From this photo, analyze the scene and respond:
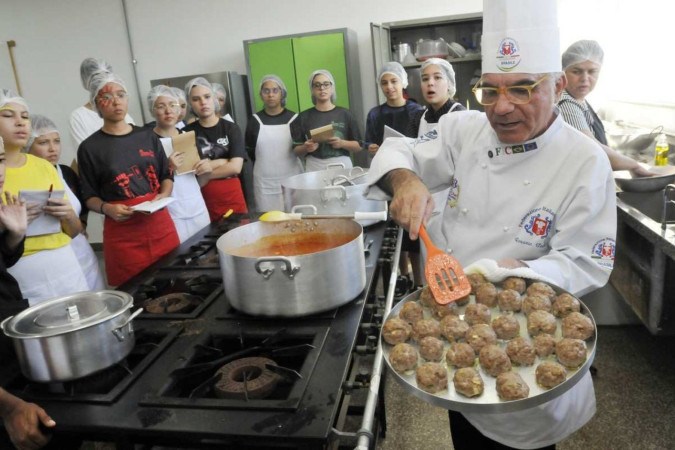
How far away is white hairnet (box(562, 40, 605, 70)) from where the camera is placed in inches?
96.3

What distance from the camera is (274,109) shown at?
12.6ft

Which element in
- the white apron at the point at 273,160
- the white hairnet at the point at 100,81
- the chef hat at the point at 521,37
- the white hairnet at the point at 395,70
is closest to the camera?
the chef hat at the point at 521,37

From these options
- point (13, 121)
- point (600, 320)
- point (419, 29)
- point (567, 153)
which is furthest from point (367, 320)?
point (419, 29)

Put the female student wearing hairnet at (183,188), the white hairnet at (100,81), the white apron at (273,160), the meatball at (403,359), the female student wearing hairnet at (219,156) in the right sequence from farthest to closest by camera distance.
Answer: the white apron at (273,160) → the female student wearing hairnet at (219,156) → the female student wearing hairnet at (183,188) → the white hairnet at (100,81) → the meatball at (403,359)

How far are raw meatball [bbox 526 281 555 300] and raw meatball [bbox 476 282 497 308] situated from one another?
74 millimetres

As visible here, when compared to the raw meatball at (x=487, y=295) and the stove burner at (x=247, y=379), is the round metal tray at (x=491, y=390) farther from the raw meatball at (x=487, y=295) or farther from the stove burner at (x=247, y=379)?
the stove burner at (x=247, y=379)

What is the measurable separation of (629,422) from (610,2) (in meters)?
3.60

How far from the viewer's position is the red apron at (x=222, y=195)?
120 inches

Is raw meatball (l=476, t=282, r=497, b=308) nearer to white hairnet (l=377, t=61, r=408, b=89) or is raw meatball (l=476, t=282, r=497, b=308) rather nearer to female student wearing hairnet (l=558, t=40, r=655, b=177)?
female student wearing hairnet (l=558, t=40, r=655, b=177)

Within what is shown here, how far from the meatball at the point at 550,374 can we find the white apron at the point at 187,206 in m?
2.26

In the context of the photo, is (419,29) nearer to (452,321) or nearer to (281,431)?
(452,321)

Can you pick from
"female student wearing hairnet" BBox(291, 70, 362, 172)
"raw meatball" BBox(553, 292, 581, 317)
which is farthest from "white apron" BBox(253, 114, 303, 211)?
"raw meatball" BBox(553, 292, 581, 317)

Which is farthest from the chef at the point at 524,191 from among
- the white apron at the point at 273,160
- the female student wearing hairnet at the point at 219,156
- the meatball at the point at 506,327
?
the white apron at the point at 273,160

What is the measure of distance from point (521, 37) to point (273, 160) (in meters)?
2.77
